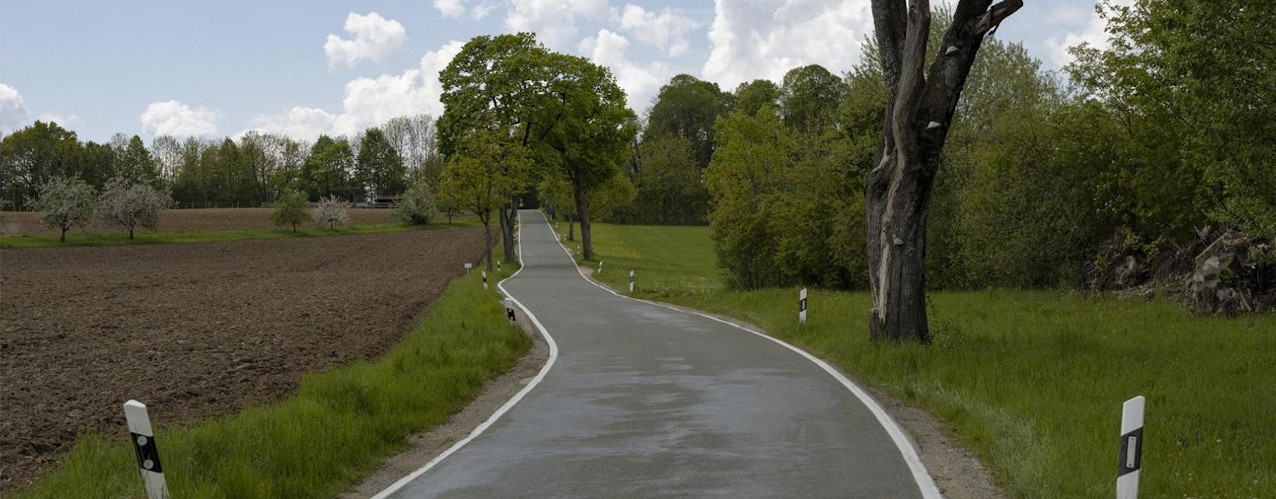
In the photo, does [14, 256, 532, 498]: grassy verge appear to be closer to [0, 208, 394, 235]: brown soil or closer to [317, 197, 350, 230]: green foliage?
[0, 208, 394, 235]: brown soil

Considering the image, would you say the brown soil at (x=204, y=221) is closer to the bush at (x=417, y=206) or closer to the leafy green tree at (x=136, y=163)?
the bush at (x=417, y=206)

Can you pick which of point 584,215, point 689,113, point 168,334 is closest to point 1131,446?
point 168,334

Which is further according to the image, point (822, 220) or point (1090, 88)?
point (822, 220)

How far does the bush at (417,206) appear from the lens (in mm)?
108375

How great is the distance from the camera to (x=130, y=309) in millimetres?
28281

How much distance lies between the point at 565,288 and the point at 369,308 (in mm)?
12545

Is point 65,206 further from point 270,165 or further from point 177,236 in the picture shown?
point 270,165

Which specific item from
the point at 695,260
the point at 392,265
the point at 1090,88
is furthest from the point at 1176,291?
the point at 695,260

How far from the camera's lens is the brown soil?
270ft

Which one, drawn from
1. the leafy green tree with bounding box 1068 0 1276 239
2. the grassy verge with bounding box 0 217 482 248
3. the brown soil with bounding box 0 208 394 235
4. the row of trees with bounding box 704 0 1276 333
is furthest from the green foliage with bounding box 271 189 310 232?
the leafy green tree with bounding box 1068 0 1276 239

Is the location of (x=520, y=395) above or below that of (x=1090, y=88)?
below

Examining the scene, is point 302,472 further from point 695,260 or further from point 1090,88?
point 695,260

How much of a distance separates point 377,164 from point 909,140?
13041cm

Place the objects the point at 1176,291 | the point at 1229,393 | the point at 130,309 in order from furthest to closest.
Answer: the point at 130,309 < the point at 1176,291 < the point at 1229,393
